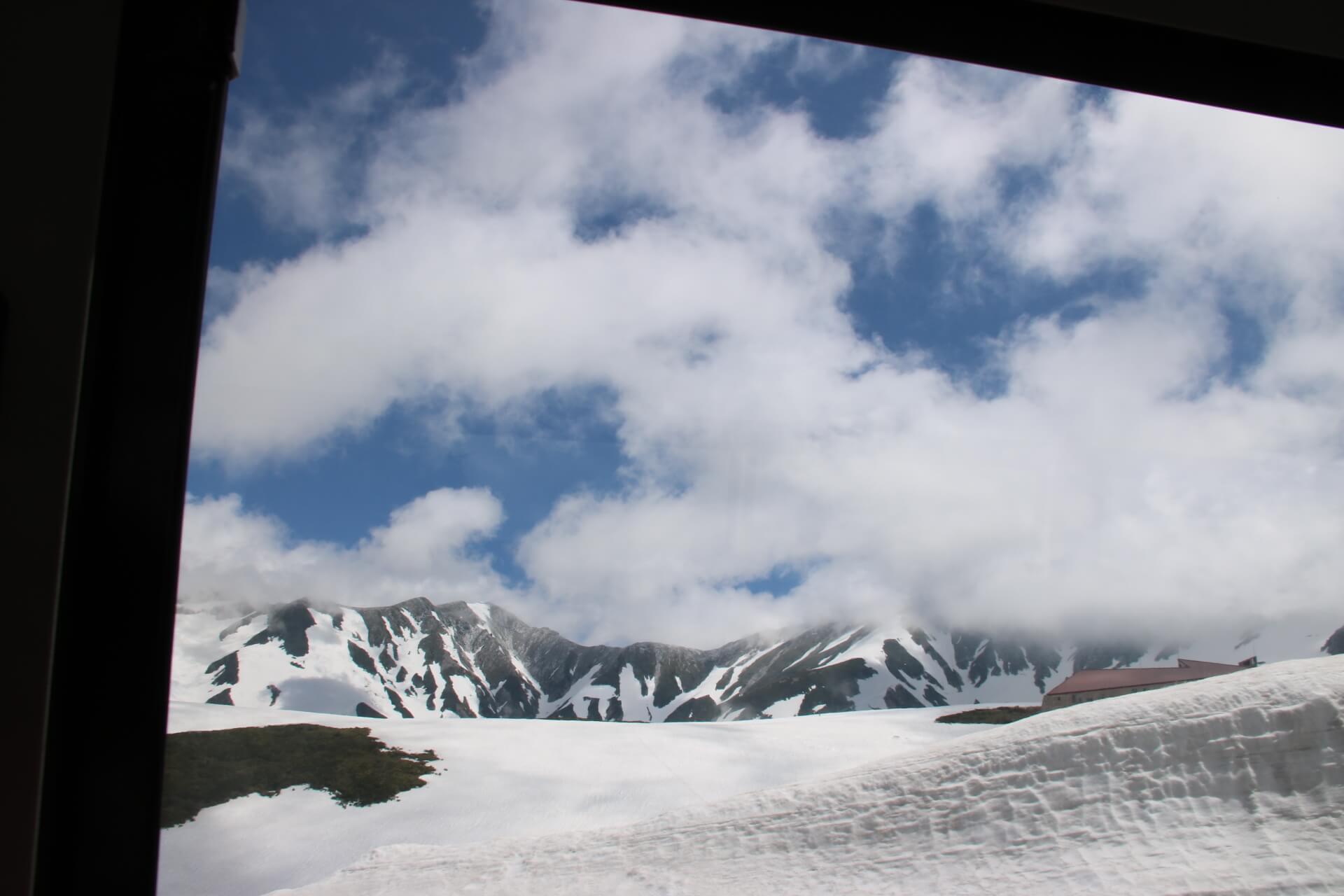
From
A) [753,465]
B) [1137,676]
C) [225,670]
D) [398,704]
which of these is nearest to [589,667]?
[398,704]

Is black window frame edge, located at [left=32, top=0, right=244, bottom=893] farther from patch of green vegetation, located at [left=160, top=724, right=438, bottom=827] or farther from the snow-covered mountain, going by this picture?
the snow-covered mountain

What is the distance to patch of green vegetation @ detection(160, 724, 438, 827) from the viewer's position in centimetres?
106

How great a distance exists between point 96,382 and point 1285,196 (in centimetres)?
211

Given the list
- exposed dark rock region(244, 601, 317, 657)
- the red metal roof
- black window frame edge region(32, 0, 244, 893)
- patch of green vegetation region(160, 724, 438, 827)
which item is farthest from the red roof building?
black window frame edge region(32, 0, 244, 893)

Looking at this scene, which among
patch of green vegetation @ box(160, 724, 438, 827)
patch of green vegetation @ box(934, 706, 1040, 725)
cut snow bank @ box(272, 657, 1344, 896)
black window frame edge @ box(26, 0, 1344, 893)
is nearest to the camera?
black window frame edge @ box(26, 0, 1344, 893)

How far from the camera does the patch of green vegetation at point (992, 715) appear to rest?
166cm

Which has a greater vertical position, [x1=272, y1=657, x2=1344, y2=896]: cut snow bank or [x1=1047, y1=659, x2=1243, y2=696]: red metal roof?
[x1=1047, y1=659, x2=1243, y2=696]: red metal roof

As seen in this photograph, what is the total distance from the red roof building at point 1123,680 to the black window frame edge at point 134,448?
1.56 meters

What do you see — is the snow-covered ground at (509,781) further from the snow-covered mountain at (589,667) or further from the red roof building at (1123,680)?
the red roof building at (1123,680)

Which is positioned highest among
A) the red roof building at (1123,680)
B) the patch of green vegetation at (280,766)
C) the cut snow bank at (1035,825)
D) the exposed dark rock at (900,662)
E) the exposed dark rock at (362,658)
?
the exposed dark rock at (362,658)

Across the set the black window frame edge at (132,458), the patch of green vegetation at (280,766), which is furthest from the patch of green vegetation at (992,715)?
the black window frame edge at (132,458)

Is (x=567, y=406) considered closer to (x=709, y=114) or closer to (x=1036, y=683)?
(x=709, y=114)

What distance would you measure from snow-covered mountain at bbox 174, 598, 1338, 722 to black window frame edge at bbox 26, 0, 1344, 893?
0.93 ft

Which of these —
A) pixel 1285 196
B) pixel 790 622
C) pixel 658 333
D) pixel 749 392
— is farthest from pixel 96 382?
pixel 1285 196
